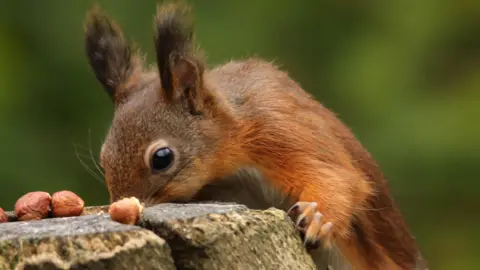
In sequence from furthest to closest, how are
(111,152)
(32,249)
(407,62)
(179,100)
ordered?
(407,62) < (179,100) < (111,152) < (32,249)

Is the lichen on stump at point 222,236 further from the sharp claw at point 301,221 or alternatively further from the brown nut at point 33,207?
the brown nut at point 33,207

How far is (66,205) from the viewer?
2217 mm

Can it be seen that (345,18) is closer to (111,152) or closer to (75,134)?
(75,134)

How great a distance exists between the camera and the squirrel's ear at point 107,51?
267 cm

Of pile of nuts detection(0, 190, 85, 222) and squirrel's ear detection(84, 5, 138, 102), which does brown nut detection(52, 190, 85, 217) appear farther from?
squirrel's ear detection(84, 5, 138, 102)

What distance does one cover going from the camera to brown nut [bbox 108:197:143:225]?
6.02 ft

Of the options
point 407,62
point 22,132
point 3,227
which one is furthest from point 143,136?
point 407,62

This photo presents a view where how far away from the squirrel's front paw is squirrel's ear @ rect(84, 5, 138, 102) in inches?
28.8

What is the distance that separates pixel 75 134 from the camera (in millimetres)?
4035

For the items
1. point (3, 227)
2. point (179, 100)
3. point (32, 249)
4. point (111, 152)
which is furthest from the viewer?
point (179, 100)

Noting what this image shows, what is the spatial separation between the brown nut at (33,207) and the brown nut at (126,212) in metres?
0.33

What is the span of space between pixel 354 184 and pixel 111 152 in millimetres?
587

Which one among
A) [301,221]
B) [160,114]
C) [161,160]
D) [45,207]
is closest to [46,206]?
[45,207]

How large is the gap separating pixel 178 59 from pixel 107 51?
250mm
